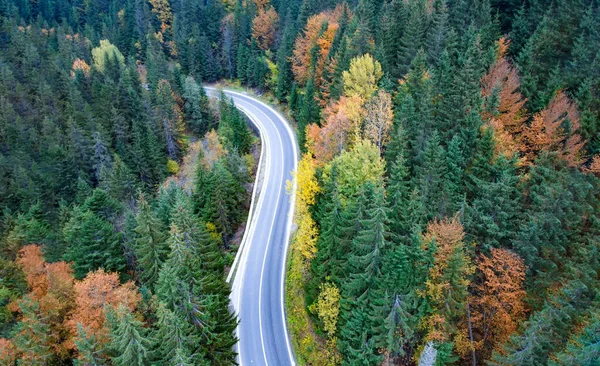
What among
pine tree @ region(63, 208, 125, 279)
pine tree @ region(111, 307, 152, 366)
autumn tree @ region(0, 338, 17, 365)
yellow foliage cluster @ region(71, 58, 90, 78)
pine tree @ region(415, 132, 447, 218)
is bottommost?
autumn tree @ region(0, 338, 17, 365)

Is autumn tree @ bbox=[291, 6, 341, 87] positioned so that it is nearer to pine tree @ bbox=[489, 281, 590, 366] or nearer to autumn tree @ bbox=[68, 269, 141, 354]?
autumn tree @ bbox=[68, 269, 141, 354]

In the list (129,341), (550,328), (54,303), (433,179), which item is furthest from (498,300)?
(54,303)

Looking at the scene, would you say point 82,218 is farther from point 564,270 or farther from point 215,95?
point 215,95

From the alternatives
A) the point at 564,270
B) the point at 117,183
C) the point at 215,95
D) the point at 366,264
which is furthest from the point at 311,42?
the point at 564,270

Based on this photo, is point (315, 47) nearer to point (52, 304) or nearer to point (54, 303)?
point (54, 303)

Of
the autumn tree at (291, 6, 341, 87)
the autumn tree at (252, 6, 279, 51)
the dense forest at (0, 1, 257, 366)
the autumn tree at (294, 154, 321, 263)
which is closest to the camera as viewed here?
the dense forest at (0, 1, 257, 366)

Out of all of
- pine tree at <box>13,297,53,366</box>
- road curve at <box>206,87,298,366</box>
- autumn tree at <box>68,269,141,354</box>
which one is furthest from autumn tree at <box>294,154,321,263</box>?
pine tree at <box>13,297,53,366</box>

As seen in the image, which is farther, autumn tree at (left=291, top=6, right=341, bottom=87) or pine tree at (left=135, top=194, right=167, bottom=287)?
autumn tree at (left=291, top=6, right=341, bottom=87)
